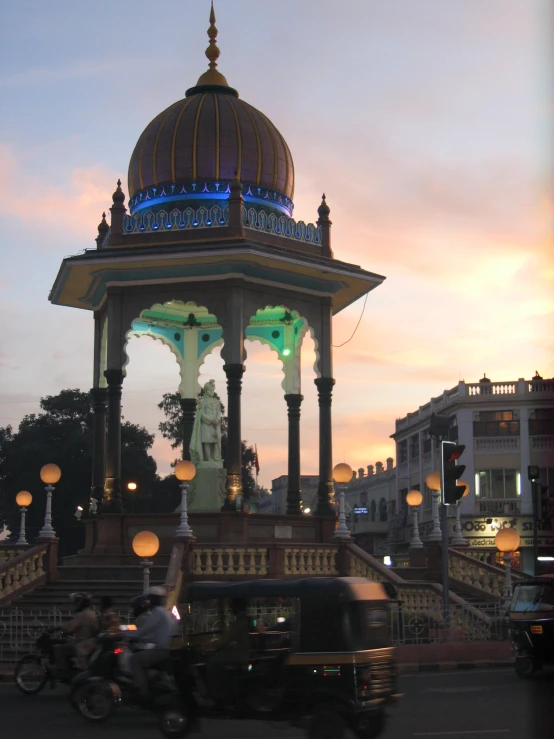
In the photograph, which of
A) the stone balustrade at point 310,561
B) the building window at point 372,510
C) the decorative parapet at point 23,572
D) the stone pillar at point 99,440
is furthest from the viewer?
the building window at point 372,510

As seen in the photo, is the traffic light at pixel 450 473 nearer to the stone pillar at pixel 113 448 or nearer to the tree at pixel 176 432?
the stone pillar at pixel 113 448

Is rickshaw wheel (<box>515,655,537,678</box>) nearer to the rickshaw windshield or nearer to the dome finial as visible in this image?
the rickshaw windshield

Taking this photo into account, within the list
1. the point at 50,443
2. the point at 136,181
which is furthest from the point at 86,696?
the point at 50,443

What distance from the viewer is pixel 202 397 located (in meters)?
30.8

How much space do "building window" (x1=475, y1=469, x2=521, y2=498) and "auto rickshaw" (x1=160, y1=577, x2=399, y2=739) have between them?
169ft

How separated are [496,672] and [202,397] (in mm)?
11928

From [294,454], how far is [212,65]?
10810 mm

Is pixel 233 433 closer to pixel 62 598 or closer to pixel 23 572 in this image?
pixel 62 598

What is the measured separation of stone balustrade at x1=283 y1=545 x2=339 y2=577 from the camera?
25562mm

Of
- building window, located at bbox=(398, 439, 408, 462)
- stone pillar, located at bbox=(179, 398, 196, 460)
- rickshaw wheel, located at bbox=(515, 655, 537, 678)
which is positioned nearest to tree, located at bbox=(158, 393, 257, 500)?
building window, located at bbox=(398, 439, 408, 462)

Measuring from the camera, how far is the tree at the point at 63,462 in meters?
55.2

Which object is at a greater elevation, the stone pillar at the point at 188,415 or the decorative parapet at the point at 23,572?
the stone pillar at the point at 188,415

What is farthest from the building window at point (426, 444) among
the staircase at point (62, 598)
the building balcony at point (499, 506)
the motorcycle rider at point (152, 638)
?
the motorcycle rider at point (152, 638)

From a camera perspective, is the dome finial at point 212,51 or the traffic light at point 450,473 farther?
the dome finial at point 212,51
